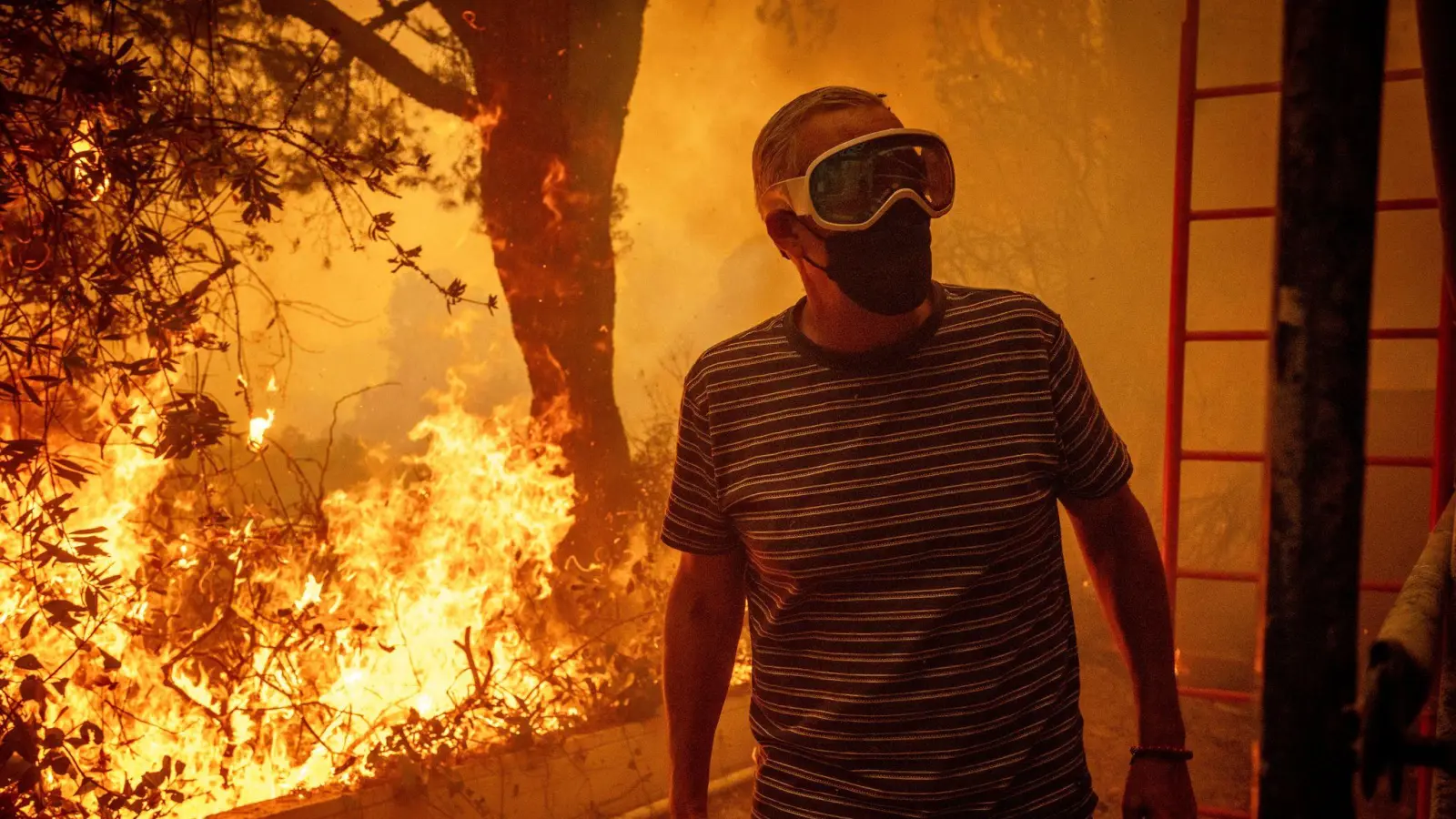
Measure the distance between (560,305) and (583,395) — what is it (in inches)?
27.4

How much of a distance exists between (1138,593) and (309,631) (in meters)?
4.63

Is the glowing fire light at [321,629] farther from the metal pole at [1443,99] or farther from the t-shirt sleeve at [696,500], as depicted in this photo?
the metal pole at [1443,99]

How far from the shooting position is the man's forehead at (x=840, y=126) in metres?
2.25

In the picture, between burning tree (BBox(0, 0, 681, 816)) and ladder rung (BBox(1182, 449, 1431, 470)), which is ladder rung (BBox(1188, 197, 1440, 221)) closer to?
ladder rung (BBox(1182, 449, 1431, 470))

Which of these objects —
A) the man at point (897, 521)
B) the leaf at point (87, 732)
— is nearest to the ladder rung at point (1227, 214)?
the man at point (897, 521)

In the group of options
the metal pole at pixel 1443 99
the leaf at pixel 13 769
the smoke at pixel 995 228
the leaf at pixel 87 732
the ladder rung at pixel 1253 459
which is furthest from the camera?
the smoke at pixel 995 228

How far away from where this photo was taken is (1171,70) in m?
9.62

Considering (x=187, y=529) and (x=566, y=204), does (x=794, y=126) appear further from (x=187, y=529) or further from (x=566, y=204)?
(x=187, y=529)

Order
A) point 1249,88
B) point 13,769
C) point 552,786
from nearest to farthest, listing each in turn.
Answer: point 13,769, point 1249,88, point 552,786

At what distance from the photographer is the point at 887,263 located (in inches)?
87.4

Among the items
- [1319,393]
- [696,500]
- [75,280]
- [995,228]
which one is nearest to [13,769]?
[75,280]

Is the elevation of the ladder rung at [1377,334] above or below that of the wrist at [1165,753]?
above

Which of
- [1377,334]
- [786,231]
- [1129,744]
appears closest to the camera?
[786,231]

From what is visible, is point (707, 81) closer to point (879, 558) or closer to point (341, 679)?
point (341, 679)
